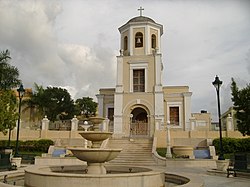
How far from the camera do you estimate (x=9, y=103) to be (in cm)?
2302

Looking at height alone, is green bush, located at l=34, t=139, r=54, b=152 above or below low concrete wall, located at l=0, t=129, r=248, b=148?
below

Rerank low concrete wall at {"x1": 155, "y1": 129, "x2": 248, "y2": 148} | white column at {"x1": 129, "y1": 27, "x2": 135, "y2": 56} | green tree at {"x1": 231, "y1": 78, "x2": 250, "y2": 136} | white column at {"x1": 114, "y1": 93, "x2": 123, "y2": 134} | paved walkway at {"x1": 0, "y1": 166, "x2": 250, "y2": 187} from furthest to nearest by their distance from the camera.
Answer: white column at {"x1": 129, "y1": 27, "x2": 135, "y2": 56} → white column at {"x1": 114, "y1": 93, "x2": 123, "y2": 134} → low concrete wall at {"x1": 155, "y1": 129, "x2": 248, "y2": 148} → green tree at {"x1": 231, "y1": 78, "x2": 250, "y2": 136} → paved walkway at {"x1": 0, "y1": 166, "x2": 250, "y2": 187}

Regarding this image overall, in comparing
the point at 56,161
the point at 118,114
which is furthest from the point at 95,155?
the point at 118,114

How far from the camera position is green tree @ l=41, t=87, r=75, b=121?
43.3 meters

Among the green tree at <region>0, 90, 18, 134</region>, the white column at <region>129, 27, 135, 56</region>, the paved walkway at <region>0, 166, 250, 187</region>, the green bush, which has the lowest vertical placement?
the paved walkway at <region>0, 166, 250, 187</region>

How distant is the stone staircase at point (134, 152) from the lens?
2086 centimetres

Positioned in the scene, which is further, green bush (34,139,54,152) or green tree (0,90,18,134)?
green bush (34,139,54,152)

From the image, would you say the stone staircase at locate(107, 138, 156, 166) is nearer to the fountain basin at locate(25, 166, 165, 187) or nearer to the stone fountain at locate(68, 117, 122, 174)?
the stone fountain at locate(68, 117, 122, 174)

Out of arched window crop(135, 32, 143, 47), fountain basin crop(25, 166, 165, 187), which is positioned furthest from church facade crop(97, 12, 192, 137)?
fountain basin crop(25, 166, 165, 187)

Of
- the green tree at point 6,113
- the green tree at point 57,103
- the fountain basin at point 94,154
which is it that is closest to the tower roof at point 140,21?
the green tree at point 6,113

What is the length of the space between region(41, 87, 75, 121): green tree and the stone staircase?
813 inches

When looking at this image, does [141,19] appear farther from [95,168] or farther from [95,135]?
[95,168]

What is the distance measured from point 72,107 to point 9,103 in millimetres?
25100

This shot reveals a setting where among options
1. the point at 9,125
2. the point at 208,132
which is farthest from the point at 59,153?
the point at 208,132
